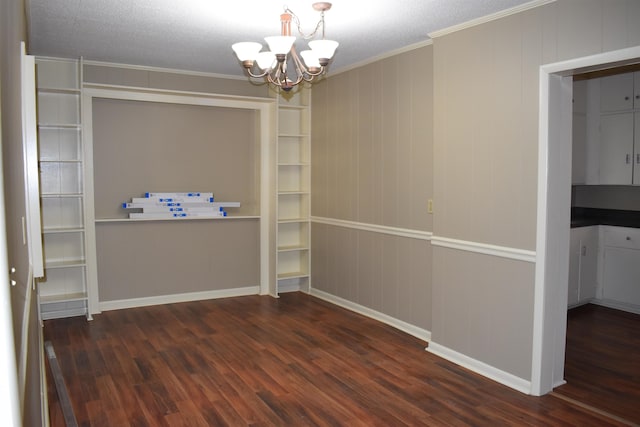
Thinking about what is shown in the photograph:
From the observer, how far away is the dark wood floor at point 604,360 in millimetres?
3214

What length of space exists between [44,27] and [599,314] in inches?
220

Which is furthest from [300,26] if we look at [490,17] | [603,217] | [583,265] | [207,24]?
[603,217]

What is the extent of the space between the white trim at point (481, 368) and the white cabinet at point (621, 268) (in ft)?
8.00

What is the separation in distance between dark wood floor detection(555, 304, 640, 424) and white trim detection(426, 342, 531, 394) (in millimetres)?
243

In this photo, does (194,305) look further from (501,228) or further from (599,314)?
(599,314)

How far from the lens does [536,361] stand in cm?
324

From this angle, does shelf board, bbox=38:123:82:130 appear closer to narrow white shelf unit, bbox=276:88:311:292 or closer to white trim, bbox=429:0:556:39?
narrow white shelf unit, bbox=276:88:311:292

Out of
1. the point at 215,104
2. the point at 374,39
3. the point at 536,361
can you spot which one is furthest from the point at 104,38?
the point at 536,361

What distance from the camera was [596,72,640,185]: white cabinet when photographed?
5066mm

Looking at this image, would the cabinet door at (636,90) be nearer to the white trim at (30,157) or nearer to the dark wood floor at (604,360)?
the dark wood floor at (604,360)

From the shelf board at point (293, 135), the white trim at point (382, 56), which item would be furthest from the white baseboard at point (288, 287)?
the white trim at point (382, 56)

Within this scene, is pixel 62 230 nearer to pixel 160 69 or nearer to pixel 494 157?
pixel 160 69

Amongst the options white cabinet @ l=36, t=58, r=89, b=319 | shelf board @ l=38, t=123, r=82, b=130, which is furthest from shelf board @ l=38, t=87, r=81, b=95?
shelf board @ l=38, t=123, r=82, b=130

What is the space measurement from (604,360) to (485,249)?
4.49 feet
